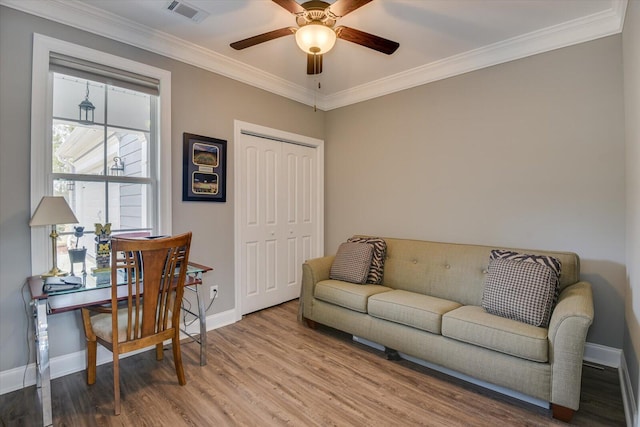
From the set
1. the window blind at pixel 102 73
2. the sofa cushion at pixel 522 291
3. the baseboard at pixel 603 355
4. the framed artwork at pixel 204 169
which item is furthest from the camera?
the framed artwork at pixel 204 169

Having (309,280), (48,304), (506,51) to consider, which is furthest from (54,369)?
(506,51)

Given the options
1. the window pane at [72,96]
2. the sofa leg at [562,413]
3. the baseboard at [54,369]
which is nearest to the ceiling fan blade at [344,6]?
the window pane at [72,96]

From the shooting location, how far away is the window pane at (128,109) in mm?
2576

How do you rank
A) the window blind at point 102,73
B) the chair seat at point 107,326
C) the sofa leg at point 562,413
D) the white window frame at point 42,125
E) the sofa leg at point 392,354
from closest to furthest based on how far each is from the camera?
the sofa leg at point 562,413 → the chair seat at point 107,326 → the white window frame at point 42,125 → the window blind at point 102,73 → the sofa leg at point 392,354

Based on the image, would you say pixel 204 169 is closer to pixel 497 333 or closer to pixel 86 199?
pixel 86 199

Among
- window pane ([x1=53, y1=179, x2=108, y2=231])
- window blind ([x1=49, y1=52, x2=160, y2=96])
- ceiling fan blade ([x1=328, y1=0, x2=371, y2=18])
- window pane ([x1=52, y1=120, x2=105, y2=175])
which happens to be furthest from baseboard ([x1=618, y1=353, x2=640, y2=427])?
window blind ([x1=49, y1=52, x2=160, y2=96])

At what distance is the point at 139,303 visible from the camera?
1922mm

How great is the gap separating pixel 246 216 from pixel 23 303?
1.87 m

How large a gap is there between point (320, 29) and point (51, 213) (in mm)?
2054

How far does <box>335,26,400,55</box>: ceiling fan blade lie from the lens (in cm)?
204

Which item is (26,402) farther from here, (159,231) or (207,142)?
(207,142)

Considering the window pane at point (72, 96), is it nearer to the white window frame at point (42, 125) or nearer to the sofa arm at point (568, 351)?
the white window frame at point (42, 125)

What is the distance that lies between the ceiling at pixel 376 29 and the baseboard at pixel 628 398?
96.4 inches

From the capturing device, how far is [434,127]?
3.31 m
